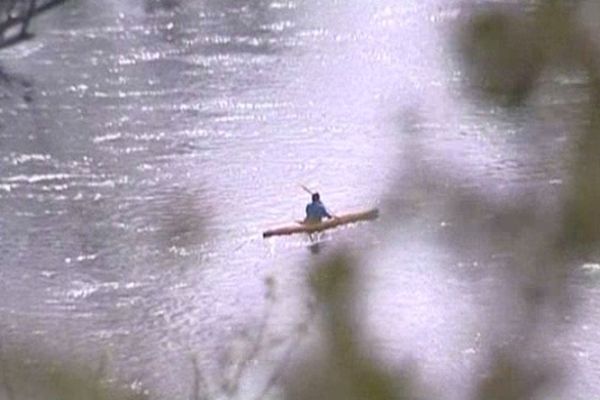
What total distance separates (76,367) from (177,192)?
137 cm

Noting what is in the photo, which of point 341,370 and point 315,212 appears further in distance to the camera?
point 315,212

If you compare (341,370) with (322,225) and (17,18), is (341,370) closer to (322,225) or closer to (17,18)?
(322,225)

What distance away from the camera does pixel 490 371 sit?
3834mm

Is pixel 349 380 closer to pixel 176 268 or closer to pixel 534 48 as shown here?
pixel 176 268

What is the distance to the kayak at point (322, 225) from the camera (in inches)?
191

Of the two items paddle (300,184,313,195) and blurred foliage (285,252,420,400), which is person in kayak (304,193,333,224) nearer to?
paddle (300,184,313,195)

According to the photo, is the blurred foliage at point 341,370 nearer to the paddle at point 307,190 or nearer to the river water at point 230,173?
the river water at point 230,173

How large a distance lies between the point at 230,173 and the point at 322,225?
0.61 meters

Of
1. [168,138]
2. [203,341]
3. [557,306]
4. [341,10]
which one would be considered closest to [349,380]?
[203,341]

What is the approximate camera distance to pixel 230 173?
5.39 meters

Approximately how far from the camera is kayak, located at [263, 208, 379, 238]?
4.85m

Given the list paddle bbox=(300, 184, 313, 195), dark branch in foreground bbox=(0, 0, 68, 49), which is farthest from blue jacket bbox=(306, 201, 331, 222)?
dark branch in foreground bbox=(0, 0, 68, 49)

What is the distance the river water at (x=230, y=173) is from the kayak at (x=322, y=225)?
0.13ft

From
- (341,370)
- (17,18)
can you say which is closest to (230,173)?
(17,18)
